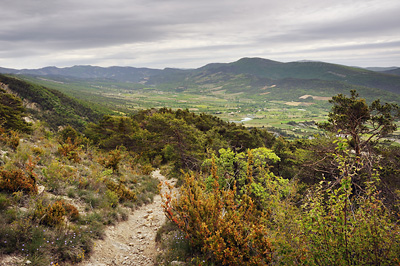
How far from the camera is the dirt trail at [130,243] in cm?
545

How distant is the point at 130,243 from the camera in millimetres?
6691

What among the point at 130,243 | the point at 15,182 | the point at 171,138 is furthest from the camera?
the point at 171,138

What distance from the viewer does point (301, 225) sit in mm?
3729

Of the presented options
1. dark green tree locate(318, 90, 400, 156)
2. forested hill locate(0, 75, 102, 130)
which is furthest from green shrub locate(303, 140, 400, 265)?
forested hill locate(0, 75, 102, 130)

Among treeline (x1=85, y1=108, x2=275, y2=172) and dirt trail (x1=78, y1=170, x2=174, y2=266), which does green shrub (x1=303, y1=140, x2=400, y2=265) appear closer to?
dirt trail (x1=78, y1=170, x2=174, y2=266)

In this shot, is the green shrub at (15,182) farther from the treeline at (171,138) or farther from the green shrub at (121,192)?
the treeline at (171,138)

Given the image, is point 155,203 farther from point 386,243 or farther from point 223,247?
point 386,243

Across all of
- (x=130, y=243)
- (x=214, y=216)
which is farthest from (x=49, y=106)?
(x=214, y=216)

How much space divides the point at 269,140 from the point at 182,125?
20.5 metres

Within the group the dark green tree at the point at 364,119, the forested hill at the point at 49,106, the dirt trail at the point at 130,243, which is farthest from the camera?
the forested hill at the point at 49,106

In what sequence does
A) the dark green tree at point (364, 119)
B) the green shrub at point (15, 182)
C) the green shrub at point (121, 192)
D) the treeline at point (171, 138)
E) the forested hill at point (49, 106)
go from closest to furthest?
the green shrub at point (15, 182) → the green shrub at point (121, 192) → the dark green tree at point (364, 119) → the treeline at point (171, 138) → the forested hill at point (49, 106)

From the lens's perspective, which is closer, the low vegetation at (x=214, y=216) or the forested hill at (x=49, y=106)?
the low vegetation at (x=214, y=216)

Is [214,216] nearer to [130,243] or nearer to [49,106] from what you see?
[130,243]

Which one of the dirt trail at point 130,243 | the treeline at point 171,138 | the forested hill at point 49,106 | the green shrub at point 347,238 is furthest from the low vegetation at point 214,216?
the forested hill at point 49,106
